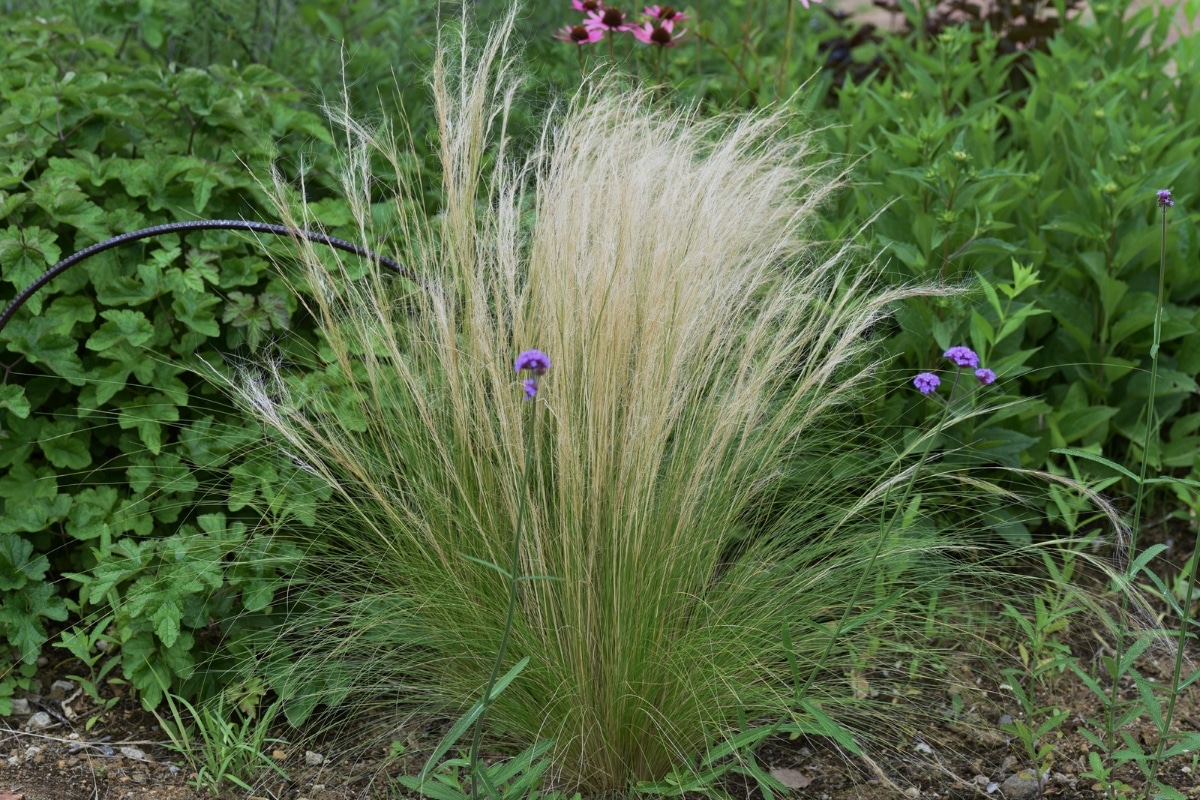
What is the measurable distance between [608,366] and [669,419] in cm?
14

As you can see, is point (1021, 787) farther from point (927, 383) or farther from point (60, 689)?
point (60, 689)

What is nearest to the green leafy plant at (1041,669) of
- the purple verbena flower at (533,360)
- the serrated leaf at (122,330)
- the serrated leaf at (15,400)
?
the purple verbena flower at (533,360)

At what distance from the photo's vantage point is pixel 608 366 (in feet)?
6.47

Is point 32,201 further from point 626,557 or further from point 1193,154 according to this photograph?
point 1193,154

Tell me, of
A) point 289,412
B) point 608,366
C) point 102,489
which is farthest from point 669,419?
point 102,489

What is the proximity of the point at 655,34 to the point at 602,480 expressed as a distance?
1.51 metres

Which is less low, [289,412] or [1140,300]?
[289,412]

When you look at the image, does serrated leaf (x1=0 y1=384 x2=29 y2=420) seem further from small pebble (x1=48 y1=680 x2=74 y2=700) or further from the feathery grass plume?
small pebble (x1=48 y1=680 x2=74 y2=700)

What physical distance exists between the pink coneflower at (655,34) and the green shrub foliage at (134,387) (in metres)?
0.87

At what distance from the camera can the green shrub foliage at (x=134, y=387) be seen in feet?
7.36

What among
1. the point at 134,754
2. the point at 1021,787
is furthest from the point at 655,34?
the point at 134,754

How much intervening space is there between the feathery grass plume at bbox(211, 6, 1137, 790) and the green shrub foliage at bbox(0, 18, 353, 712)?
0.17m

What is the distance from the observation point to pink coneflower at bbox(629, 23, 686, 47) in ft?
9.94

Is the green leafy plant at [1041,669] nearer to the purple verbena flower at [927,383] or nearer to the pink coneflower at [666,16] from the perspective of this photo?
the purple verbena flower at [927,383]
